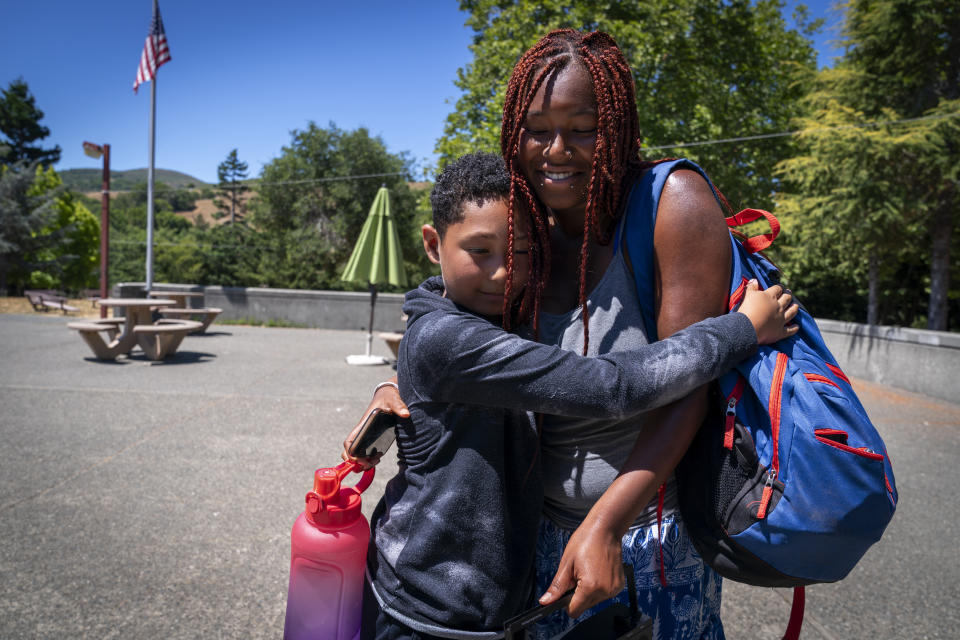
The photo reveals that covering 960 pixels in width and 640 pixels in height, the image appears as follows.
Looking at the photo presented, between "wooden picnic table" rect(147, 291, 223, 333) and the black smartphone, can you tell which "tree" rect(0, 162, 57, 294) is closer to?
"wooden picnic table" rect(147, 291, 223, 333)

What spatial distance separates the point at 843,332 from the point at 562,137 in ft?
35.9

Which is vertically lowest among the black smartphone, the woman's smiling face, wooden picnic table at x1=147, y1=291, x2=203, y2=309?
wooden picnic table at x1=147, y1=291, x2=203, y2=309

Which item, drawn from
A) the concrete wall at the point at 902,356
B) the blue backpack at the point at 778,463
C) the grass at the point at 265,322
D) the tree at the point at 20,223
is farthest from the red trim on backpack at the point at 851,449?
the tree at the point at 20,223

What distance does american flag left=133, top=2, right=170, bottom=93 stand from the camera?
50.0 ft

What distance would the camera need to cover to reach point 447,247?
1.29m

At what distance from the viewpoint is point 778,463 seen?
1.01 metres

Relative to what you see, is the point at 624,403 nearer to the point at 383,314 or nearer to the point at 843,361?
the point at 843,361

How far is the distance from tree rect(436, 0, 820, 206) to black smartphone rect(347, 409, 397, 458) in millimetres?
11515

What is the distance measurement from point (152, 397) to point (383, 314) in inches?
331

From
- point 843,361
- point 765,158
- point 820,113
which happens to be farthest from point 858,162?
point 765,158

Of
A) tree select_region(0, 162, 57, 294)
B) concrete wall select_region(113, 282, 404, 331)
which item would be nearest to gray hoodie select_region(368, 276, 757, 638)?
concrete wall select_region(113, 282, 404, 331)

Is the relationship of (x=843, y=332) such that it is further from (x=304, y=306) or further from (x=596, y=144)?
(x=304, y=306)

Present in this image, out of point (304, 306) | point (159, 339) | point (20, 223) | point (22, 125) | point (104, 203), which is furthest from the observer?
point (22, 125)

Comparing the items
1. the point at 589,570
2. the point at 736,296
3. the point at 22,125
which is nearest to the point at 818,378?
the point at 736,296
